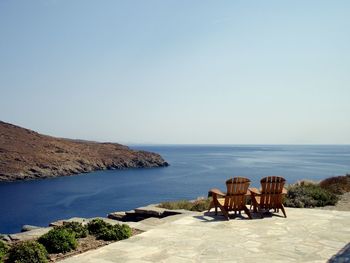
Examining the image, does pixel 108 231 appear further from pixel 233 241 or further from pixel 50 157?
pixel 50 157

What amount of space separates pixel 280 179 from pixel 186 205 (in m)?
4.35

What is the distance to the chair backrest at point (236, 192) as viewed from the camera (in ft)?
29.5

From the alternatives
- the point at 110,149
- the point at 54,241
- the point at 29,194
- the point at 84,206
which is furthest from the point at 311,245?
the point at 110,149

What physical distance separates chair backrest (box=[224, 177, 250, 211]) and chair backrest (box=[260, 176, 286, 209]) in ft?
2.12

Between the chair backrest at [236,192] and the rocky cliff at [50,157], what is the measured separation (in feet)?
222

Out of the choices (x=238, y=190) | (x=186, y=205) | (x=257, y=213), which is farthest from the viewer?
(x=186, y=205)

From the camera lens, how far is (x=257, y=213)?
9.71 meters

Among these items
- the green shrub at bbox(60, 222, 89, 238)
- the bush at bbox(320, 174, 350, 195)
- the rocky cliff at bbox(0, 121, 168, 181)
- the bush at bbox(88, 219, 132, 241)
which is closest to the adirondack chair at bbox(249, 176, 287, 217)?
the bush at bbox(88, 219, 132, 241)

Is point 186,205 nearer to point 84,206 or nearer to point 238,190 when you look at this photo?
point 238,190

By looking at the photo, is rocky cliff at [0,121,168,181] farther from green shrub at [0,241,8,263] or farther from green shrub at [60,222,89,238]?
green shrub at [0,241,8,263]

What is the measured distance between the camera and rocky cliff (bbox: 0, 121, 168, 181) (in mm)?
73500

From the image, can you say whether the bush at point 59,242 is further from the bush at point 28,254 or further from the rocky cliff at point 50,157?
the rocky cliff at point 50,157

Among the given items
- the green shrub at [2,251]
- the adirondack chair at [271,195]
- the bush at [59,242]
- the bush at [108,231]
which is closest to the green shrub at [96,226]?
the bush at [108,231]

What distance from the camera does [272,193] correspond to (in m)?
9.49
